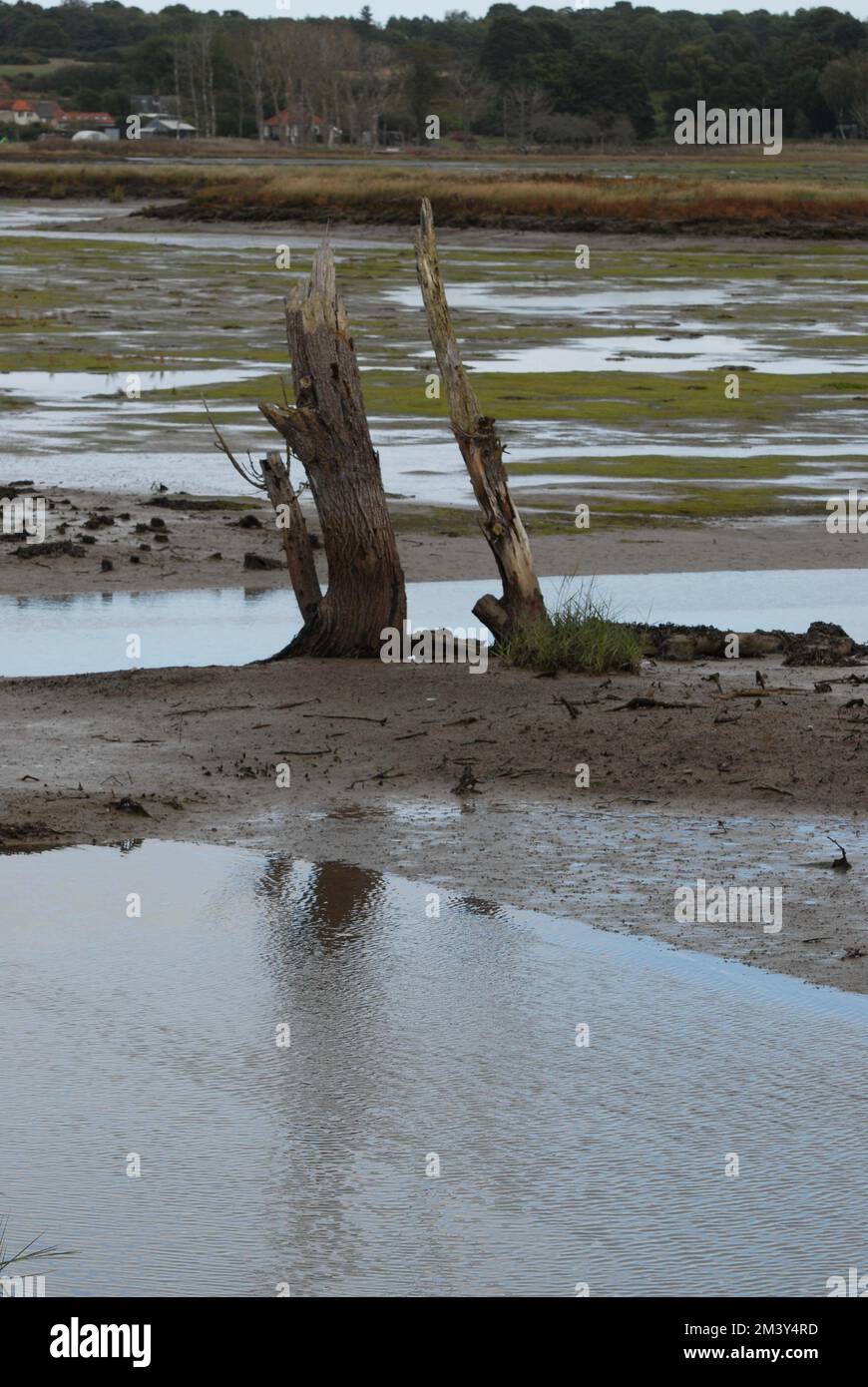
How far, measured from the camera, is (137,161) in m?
119

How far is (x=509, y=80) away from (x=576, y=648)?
143310 millimetres

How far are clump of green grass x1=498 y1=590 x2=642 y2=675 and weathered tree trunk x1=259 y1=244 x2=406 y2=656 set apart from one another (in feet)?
3.11

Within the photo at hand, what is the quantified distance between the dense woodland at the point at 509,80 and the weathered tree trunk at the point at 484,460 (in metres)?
129

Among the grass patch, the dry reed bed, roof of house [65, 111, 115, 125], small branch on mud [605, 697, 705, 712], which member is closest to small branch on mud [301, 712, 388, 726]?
small branch on mud [605, 697, 705, 712]

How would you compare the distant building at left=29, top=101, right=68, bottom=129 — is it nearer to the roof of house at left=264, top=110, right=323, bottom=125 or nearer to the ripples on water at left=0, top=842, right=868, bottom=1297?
the roof of house at left=264, top=110, right=323, bottom=125

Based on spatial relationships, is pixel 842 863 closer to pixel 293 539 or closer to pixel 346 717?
pixel 346 717

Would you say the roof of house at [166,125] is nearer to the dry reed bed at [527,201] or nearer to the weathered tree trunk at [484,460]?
the dry reed bed at [527,201]

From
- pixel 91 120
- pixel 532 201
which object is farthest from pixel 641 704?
pixel 91 120

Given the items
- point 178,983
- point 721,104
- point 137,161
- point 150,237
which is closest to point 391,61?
point 721,104

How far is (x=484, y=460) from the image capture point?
1293cm

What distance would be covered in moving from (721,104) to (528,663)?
430 feet

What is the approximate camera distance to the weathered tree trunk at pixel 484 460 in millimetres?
12906

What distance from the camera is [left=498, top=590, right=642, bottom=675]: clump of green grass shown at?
12.8 metres
